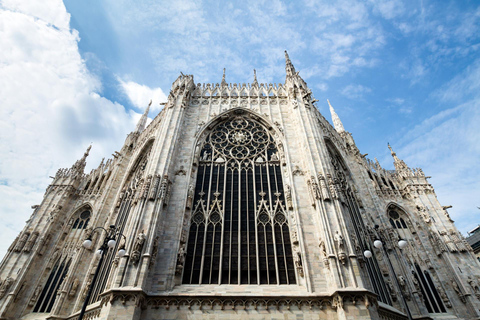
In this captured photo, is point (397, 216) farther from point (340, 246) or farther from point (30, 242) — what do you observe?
point (30, 242)

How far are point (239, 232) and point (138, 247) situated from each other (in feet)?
20.4

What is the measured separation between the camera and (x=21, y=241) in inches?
750

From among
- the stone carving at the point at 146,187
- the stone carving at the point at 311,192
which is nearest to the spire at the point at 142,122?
the stone carving at the point at 146,187

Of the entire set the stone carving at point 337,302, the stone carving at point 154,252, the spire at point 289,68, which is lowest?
the stone carving at point 337,302

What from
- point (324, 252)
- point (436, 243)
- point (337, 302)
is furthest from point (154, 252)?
point (436, 243)

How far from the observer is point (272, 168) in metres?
21.2

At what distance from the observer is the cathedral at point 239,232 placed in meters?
13.9

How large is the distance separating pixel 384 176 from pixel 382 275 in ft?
33.9

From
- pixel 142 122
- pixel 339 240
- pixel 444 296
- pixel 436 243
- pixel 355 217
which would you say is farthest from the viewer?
pixel 142 122

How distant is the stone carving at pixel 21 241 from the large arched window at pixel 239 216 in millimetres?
12396

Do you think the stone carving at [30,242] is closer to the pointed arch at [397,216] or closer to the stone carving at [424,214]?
the pointed arch at [397,216]

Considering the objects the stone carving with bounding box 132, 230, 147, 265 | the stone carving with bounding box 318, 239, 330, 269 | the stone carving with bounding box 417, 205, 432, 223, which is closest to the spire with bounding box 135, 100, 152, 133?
the stone carving with bounding box 132, 230, 147, 265

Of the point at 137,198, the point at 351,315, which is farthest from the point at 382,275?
the point at 137,198

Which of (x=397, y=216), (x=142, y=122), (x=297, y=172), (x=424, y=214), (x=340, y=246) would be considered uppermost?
(x=142, y=122)
